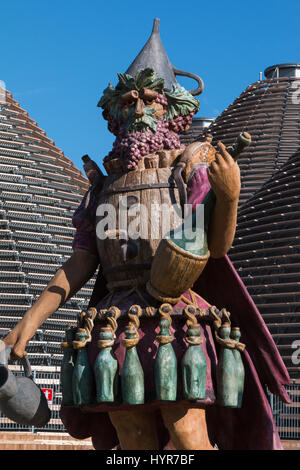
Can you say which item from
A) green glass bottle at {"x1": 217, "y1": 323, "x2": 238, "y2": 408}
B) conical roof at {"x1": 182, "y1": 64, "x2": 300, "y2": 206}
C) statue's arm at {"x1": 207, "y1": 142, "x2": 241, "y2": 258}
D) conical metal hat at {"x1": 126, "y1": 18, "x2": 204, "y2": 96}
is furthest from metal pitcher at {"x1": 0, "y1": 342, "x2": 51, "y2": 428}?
conical roof at {"x1": 182, "y1": 64, "x2": 300, "y2": 206}

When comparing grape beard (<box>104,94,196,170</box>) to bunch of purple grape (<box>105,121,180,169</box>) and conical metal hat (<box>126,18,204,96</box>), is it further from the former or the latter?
conical metal hat (<box>126,18,204,96</box>)

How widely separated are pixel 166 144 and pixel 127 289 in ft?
2.77

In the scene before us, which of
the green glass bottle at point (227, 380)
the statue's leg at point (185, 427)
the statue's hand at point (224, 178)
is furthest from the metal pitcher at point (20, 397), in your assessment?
the statue's hand at point (224, 178)

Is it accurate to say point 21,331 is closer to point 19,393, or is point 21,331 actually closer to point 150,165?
point 19,393

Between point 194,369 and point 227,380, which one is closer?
point 194,369

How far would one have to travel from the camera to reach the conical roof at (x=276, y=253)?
1120 inches

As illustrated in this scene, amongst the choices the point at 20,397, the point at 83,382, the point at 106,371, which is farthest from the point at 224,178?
the point at 20,397

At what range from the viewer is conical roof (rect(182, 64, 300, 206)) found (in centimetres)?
4016

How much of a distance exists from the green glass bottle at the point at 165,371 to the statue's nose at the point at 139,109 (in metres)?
Answer: 1.30

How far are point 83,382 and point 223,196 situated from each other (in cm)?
116

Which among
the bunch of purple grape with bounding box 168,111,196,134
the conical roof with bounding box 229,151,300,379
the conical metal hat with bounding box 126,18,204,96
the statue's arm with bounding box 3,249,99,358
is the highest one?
the conical roof with bounding box 229,151,300,379

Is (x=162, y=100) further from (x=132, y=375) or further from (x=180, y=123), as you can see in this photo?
(x=132, y=375)

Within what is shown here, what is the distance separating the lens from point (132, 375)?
5.44 meters

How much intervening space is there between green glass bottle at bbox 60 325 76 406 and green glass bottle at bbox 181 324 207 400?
65 cm
